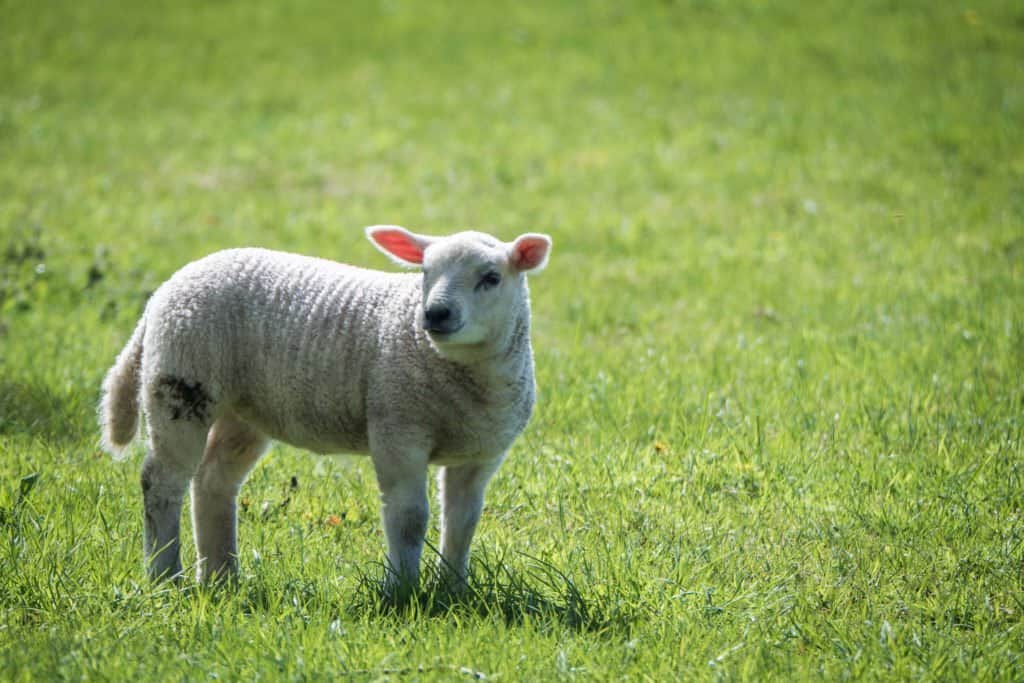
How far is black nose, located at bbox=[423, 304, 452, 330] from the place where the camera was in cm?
Answer: 434

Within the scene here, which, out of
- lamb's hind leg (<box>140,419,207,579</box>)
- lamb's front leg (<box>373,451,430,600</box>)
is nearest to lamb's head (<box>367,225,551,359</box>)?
lamb's front leg (<box>373,451,430,600</box>)

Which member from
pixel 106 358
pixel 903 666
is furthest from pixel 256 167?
pixel 903 666

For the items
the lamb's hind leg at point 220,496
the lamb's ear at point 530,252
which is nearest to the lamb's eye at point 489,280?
the lamb's ear at point 530,252

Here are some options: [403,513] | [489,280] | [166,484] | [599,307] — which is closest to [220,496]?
[166,484]

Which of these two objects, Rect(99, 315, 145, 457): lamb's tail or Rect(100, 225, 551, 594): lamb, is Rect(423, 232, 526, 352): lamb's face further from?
Rect(99, 315, 145, 457): lamb's tail

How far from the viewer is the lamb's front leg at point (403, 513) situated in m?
4.56

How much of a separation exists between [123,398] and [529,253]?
1887mm

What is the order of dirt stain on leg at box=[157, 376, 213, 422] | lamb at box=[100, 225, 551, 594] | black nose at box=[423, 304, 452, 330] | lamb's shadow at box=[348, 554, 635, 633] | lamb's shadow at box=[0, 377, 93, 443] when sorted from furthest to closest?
1. lamb's shadow at box=[0, 377, 93, 443]
2. dirt stain on leg at box=[157, 376, 213, 422]
3. lamb at box=[100, 225, 551, 594]
4. lamb's shadow at box=[348, 554, 635, 633]
5. black nose at box=[423, 304, 452, 330]

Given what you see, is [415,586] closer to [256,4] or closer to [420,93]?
[420,93]

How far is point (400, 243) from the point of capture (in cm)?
484

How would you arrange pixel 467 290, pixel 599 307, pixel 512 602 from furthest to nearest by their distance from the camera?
pixel 599 307 → pixel 512 602 → pixel 467 290

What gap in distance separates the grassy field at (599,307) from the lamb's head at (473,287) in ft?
3.11

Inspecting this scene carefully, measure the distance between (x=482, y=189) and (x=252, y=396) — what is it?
7.82 m

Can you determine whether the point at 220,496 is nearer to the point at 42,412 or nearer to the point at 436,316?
the point at 436,316
